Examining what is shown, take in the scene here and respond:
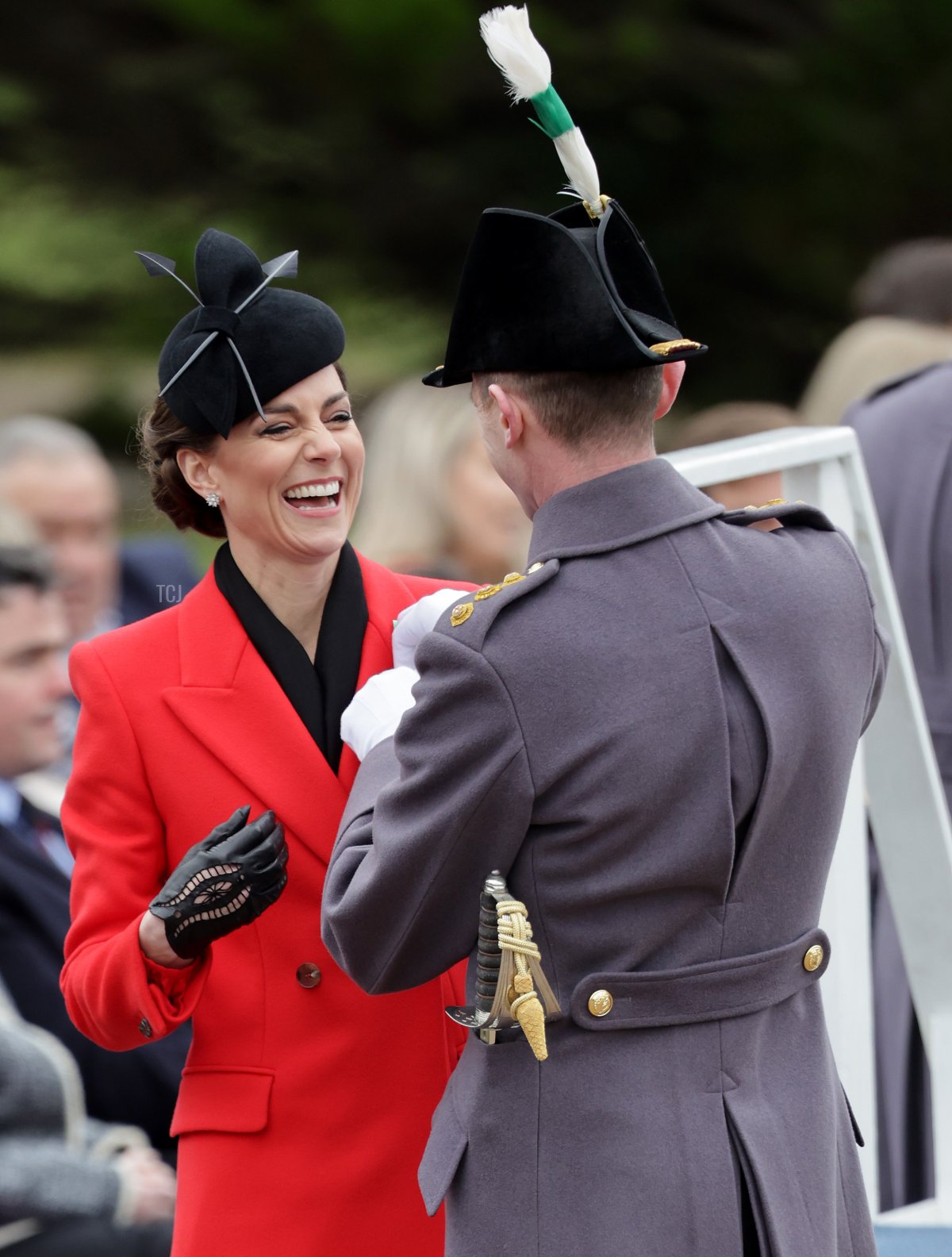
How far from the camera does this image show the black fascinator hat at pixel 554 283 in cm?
159

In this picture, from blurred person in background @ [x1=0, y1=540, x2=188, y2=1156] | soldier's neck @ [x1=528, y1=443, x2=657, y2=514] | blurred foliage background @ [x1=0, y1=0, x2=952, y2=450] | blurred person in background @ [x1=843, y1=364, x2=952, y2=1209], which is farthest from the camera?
blurred foliage background @ [x1=0, y1=0, x2=952, y2=450]

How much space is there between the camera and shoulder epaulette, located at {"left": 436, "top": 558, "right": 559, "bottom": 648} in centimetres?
156

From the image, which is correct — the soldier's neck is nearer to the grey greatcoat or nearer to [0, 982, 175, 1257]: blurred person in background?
the grey greatcoat

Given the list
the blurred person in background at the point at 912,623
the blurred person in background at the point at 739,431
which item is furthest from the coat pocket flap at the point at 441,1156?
the blurred person in background at the point at 739,431

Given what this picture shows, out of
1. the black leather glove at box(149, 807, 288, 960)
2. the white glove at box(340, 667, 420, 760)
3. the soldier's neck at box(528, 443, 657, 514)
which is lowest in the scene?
the black leather glove at box(149, 807, 288, 960)

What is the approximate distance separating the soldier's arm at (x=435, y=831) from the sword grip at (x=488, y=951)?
0.04 meters

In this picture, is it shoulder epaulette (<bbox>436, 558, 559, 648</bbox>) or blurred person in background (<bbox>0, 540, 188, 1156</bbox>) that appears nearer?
shoulder epaulette (<bbox>436, 558, 559, 648</bbox>)

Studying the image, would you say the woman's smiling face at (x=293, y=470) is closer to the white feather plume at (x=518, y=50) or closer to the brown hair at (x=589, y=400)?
the brown hair at (x=589, y=400)

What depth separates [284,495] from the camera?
186 centimetres

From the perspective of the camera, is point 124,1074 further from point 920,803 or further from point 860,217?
point 860,217

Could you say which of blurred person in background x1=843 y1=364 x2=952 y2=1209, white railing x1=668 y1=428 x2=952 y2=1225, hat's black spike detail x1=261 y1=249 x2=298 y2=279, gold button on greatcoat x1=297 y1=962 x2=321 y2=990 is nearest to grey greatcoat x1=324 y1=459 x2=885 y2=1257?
gold button on greatcoat x1=297 y1=962 x2=321 y2=990

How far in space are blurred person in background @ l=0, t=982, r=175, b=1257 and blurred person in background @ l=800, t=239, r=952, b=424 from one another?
2330 mm

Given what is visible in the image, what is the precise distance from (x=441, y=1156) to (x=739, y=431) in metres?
2.17

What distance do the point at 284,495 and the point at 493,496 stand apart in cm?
206
